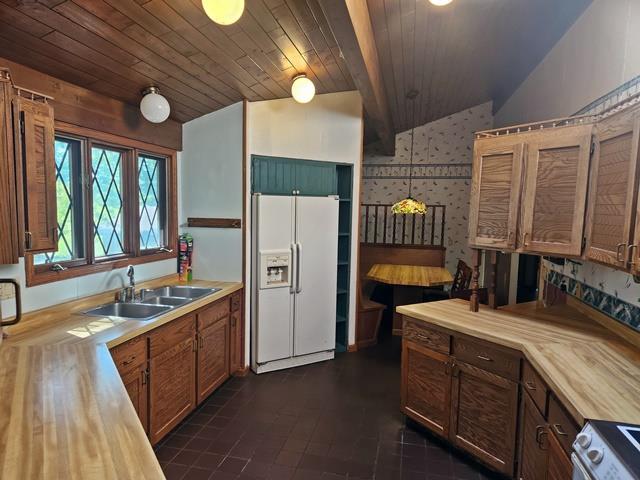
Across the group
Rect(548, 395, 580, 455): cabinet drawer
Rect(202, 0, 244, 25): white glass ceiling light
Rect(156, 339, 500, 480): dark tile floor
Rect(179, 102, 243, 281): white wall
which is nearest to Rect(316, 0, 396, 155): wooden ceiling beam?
Rect(202, 0, 244, 25): white glass ceiling light

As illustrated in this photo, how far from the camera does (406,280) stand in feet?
14.4

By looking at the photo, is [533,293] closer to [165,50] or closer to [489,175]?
[489,175]

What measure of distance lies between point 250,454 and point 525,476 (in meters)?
1.49

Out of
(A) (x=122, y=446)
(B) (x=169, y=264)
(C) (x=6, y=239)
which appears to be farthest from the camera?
(B) (x=169, y=264)

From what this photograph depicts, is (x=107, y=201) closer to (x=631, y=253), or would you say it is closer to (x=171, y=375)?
(x=171, y=375)

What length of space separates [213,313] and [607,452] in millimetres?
2480

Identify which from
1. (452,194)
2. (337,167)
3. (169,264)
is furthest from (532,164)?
(452,194)

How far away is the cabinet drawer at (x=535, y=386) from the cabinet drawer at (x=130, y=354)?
1989 mm

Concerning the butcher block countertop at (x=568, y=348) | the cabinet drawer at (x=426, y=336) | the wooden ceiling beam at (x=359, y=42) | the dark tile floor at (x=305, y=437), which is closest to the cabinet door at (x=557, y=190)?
the butcher block countertop at (x=568, y=348)

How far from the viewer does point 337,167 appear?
13.2 feet

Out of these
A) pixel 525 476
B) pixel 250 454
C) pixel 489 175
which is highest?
pixel 489 175

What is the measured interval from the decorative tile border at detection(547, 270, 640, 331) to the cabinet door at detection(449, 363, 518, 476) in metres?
0.69

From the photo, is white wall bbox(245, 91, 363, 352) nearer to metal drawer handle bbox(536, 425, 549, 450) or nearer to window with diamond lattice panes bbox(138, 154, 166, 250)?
window with diamond lattice panes bbox(138, 154, 166, 250)

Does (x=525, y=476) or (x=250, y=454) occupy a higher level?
(x=525, y=476)
